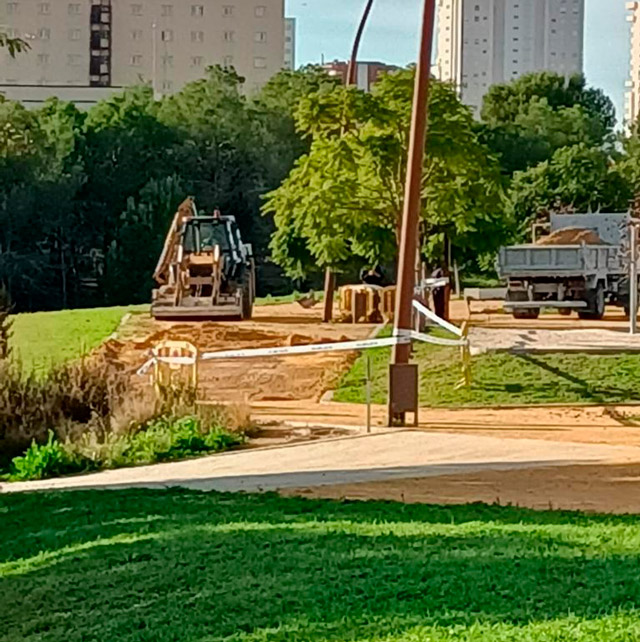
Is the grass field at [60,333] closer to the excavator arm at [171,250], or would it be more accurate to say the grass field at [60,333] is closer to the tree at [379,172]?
the excavator arm at [171,250]

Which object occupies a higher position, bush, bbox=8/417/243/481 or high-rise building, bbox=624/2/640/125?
high-rise building, bbox=624/2/640/125

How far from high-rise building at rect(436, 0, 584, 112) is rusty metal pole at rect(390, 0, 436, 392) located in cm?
11323

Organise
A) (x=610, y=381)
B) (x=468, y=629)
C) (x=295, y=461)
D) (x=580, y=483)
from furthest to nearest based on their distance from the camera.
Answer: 1. (x=610, y=381)
2. (x=295, y=461)
3. (x=580, y=483)
4. (x=468, y=629)

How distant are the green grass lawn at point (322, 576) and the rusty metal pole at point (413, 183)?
762 cm

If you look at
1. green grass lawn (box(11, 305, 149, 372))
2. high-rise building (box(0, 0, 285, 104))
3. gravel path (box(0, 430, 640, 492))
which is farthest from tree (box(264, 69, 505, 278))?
high-rise building (box(0, 0, 285, 104))

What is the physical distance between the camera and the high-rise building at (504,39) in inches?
5354

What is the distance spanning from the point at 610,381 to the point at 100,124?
1879 inches

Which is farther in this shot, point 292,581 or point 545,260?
point 545,260

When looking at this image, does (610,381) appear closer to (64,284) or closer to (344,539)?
(344,539)

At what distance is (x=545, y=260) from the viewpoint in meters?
35.3

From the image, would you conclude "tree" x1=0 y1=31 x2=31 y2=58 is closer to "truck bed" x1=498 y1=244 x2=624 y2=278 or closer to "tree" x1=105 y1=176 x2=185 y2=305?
"truck bed" x1=498 y1=244 x2=624 y2=278

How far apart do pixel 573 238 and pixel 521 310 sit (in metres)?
3.32

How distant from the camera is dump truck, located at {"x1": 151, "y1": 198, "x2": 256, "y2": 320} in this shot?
33969mm

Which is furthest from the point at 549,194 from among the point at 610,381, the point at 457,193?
the point at 610,381
